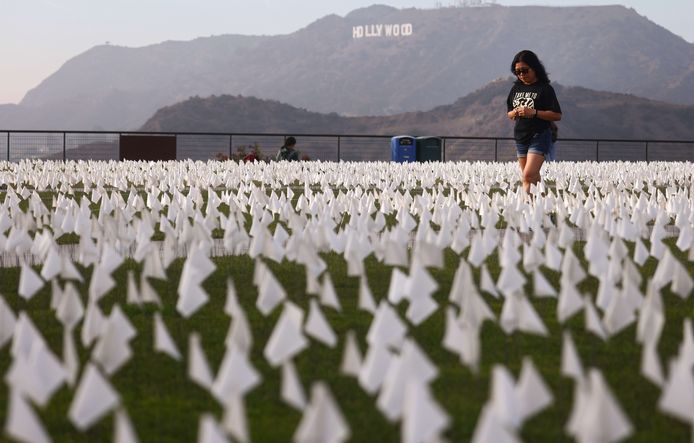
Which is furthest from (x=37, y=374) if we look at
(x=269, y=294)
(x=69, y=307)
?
(x=269, y=294)

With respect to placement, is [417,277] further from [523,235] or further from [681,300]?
[523,235]

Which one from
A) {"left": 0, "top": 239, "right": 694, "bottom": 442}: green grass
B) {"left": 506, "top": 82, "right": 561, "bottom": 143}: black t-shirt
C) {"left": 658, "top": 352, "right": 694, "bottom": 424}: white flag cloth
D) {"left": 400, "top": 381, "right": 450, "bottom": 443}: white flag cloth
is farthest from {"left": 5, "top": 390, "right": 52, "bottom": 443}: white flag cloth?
{"left": 506, "top": 82, "right": 561, "bottom": 143}: black t-shirt

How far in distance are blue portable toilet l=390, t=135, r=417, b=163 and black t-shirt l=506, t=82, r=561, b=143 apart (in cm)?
3010

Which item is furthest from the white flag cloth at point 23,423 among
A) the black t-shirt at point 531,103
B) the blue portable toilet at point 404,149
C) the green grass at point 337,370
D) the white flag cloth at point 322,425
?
the blue portable toilet at point 404,149

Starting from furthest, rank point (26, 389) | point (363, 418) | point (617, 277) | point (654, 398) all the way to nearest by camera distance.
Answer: point (617, 277)
point (654, 398)
point (363, 418)
point (26, 389)

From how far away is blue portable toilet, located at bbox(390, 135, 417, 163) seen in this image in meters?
44.1

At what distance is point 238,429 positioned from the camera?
3898 millimetres

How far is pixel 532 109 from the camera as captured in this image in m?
13.5

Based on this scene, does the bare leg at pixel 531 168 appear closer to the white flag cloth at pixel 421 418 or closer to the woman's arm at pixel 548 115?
the woman's arm at pixel 548 115

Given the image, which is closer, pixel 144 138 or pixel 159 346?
pixel 159 346

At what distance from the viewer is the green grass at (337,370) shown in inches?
204

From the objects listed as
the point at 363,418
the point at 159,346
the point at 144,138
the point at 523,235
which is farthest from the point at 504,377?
the point at 144,138

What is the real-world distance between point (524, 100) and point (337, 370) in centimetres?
816

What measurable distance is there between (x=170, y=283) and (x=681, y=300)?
13.2 ft
